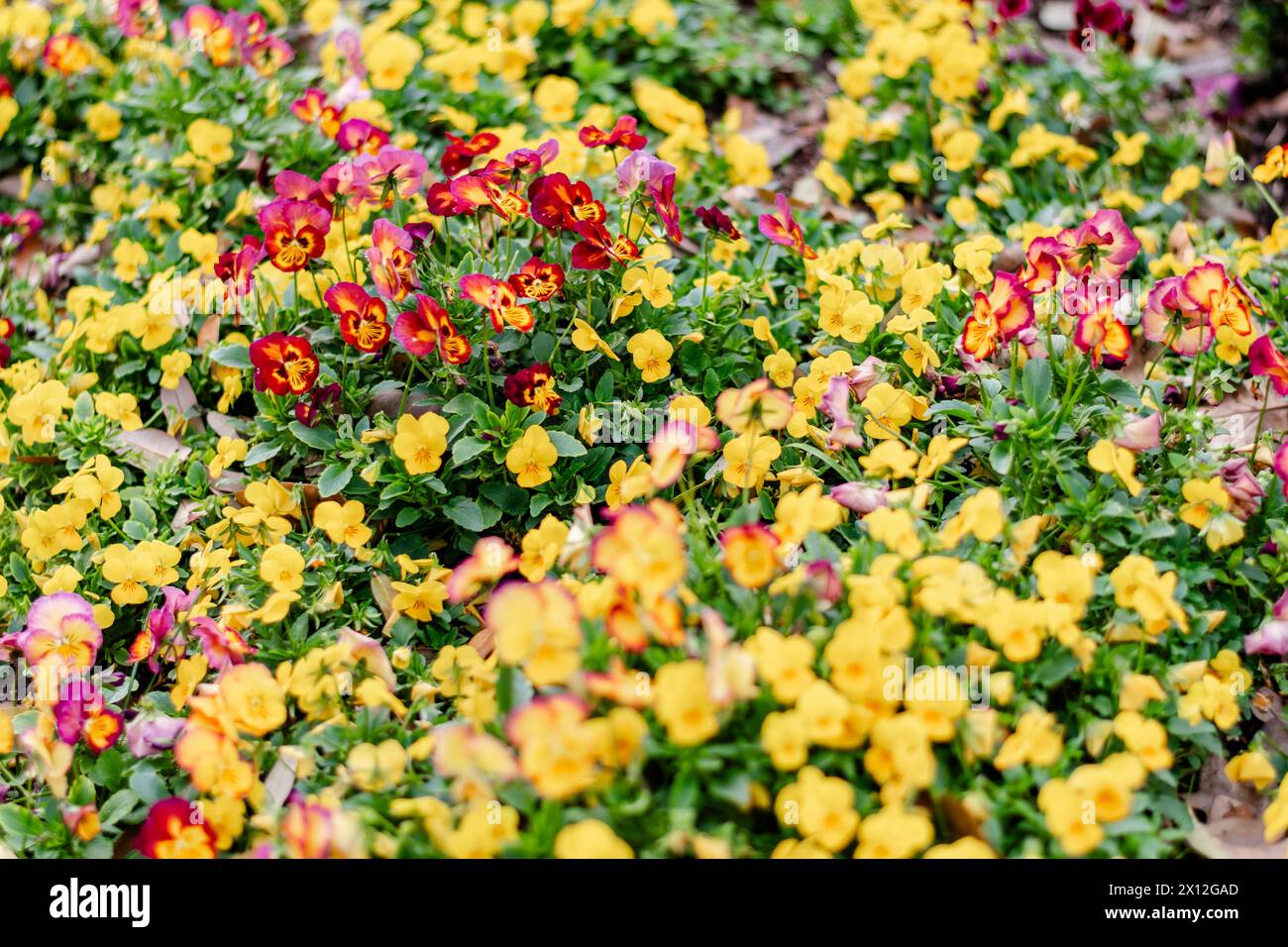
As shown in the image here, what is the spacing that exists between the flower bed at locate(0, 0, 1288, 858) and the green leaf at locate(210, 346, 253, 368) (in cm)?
1

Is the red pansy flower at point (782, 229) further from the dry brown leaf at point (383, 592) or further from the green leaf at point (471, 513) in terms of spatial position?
the dry brown leaf at point (383, 592)

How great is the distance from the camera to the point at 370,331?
7.34ft

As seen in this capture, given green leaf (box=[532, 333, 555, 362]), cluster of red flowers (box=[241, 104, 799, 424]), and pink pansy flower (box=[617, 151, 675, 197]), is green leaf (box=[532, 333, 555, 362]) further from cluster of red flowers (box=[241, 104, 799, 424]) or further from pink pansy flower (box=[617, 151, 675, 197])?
pink pansy flower (box=[617, 151, 675, 197])

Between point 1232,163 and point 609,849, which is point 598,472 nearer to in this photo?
Answer: point 609,849

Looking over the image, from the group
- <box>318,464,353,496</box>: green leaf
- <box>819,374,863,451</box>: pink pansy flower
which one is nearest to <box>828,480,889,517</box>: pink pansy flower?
<box>819,374,863,451</box>: pink pansy flower

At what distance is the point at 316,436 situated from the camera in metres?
2.42

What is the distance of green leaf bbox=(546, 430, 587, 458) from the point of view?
2328mm

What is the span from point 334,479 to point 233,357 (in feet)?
1.50

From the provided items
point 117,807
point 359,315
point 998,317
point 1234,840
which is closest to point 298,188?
point 359,315

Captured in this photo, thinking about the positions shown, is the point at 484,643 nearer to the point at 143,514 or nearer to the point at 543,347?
the point at 543,347

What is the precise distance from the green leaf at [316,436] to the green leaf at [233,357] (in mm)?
228
